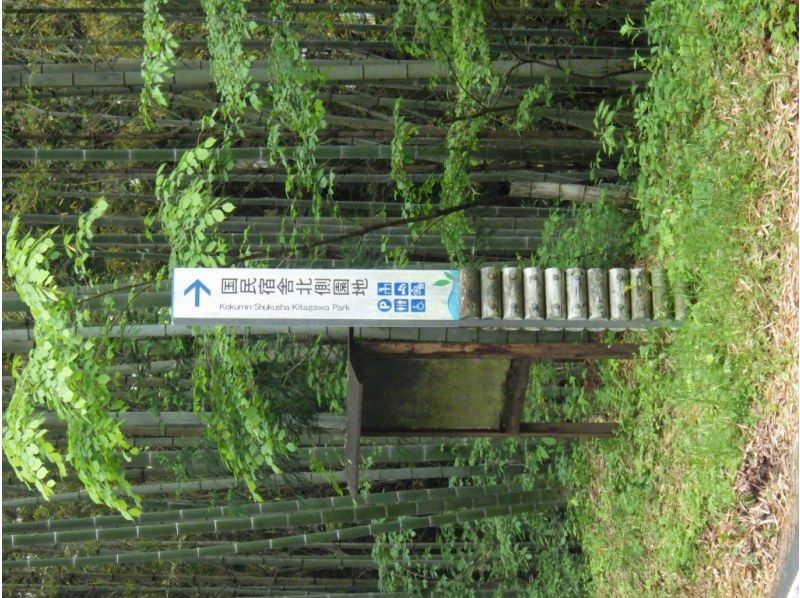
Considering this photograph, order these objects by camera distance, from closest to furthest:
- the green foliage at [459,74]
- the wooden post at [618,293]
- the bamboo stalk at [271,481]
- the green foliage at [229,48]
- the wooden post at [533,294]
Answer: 1. the wooden post at [533,294]
2. the wooden post at [618,293]
3. the green foliage at [229,48]
4. the green foliage at [459,74]
5. the bamboo stalk at [271,481]

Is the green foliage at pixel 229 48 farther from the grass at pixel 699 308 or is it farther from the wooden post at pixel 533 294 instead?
the grass at pixel 699 308

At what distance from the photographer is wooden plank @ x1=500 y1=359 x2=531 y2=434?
5.29 m

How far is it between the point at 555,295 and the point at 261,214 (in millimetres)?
3957

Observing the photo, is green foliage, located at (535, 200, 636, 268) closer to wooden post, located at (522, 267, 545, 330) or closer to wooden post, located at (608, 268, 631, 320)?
wooden post, located at (608, 268, 631, 320)

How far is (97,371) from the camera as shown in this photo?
14.0 ft

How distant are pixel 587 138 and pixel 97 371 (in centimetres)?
367

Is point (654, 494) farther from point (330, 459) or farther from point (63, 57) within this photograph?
point (63, 57)

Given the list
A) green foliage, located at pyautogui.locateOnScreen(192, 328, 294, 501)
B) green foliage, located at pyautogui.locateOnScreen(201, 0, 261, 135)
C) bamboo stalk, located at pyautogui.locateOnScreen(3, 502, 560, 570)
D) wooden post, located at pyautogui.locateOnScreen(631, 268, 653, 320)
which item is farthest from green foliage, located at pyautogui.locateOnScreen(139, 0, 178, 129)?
bamboo stalk, located at pyautogui.locateOnScreen(3, 502, 560, 570)

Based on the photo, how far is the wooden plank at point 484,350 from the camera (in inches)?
192

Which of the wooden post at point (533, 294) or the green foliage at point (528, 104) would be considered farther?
the green foliage at point (528, 104)

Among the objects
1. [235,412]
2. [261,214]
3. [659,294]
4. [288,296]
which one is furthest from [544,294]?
[261,214]

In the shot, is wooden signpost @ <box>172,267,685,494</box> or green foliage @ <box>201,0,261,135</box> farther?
green foliage @ <box>201,0,261,135</box>

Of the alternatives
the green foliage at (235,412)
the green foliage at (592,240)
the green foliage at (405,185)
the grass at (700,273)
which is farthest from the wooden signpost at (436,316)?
the green foliage at (405,185)

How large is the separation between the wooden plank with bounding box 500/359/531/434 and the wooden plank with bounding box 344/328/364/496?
2.93 feet
